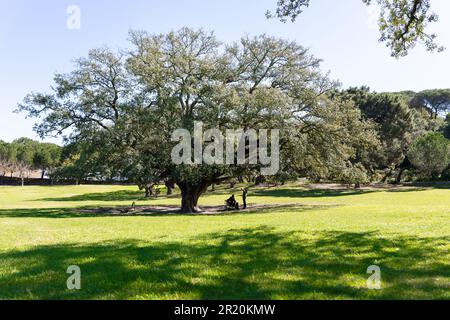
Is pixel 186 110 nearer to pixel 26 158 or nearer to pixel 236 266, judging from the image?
pixel 236 266

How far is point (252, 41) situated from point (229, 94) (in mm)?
8167

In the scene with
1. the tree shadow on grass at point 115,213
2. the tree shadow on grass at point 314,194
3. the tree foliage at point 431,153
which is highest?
the tree foliage at point 431,153

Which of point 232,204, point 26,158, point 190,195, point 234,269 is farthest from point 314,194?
point 26,158

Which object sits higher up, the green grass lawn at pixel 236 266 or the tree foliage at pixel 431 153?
the tree foliage at pixel 431 153

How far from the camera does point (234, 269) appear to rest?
679cm

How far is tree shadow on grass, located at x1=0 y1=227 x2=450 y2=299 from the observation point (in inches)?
218

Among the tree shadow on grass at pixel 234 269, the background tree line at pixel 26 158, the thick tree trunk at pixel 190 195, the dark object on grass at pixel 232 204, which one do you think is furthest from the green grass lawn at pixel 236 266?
the background tree line at pixel 26 158

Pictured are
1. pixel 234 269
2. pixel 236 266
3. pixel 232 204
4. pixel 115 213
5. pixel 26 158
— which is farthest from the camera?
pixel 26 158

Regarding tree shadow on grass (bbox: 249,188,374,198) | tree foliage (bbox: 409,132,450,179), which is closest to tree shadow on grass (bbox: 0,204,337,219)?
tree shadow on grass (bbox: 249,188,374,198)

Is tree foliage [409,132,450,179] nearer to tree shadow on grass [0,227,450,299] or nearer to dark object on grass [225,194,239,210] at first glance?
dark object on grass [225,194,239,210]

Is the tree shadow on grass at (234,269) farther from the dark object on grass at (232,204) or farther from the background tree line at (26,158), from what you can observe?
the background tree line at (26,158)

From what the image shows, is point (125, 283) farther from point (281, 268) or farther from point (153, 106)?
point (153, 106)

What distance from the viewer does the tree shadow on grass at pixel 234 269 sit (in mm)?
5535
